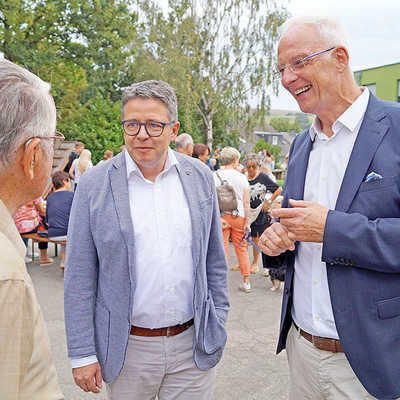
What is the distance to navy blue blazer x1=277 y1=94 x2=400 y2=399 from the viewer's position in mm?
1390

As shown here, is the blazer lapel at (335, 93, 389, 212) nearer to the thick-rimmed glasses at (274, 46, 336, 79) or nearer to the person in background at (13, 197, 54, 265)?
the thick-rimmed glasses at (274, 46, 336, 79)

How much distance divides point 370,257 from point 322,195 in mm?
392

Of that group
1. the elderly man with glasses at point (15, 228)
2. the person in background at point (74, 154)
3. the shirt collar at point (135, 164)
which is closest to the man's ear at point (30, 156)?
→ the elderly man with glasses at point (15, 228)

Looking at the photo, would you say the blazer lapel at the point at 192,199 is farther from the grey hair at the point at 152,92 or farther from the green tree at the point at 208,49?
the green tree at the point at 208,49

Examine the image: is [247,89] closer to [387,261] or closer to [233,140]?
[233,140]

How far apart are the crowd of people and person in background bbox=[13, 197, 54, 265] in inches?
191

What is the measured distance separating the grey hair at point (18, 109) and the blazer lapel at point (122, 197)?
0.65 m

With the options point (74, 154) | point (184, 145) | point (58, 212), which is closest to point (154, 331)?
point (184, 145)

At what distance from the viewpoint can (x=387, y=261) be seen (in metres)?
1.37

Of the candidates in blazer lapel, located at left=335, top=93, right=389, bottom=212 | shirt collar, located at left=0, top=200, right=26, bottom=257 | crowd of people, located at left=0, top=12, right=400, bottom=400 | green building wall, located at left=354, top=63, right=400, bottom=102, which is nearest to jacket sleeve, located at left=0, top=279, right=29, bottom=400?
shirt collar, located at left=0, top=200, right=26, bottom=257

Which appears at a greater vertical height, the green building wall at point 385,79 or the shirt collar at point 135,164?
the green building wall at point 385,79

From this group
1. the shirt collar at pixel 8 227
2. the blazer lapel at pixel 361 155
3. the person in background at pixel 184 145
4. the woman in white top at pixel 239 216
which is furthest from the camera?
the person in background at pixel 184 145

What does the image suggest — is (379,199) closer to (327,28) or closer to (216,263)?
(327,28)

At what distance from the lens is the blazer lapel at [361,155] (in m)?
1.48
